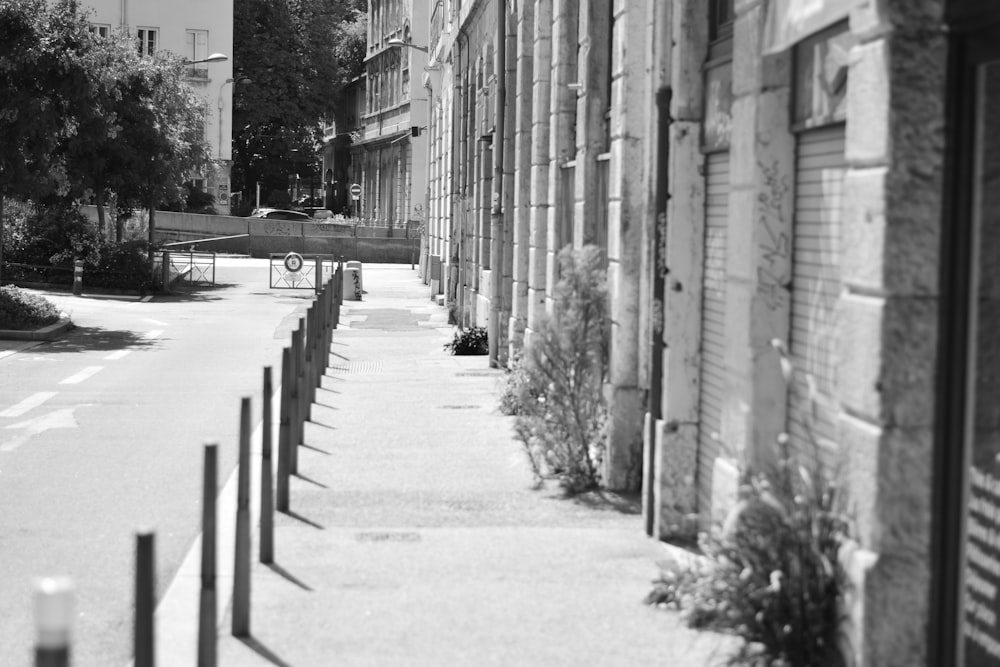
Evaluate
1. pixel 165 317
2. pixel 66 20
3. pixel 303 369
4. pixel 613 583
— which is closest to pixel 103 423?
pixel 303 369

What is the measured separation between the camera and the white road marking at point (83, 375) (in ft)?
60.9

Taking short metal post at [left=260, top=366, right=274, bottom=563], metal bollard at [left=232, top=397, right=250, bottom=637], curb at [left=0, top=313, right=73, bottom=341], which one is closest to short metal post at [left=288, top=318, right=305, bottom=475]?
short metal post at [left=260, top=366, right=274, bottom=563]

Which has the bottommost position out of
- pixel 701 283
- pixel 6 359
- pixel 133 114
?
pixel 6 359

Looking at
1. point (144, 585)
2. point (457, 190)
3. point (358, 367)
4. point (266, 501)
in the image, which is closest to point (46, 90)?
point (358, 367)

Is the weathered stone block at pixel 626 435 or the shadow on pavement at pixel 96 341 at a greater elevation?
the weathered stone block at pixel 626 435

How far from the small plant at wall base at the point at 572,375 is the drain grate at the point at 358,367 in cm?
898

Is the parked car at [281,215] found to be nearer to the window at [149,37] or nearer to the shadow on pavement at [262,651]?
the window at [149,37]

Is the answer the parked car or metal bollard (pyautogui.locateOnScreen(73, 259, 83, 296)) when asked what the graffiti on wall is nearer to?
metal bollard (pyautogui.locateOnScreen(73, 259, 83, 296))

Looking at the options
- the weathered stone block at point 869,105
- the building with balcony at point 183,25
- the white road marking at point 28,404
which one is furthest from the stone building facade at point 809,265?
the building with balcony at point 183,25

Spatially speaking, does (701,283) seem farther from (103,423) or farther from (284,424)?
(103,423)

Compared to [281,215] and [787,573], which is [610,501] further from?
[281,215]

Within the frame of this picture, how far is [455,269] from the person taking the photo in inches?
1243

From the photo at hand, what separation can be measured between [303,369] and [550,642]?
6524 mm

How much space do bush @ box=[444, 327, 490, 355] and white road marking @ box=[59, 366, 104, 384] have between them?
17.2 feet
